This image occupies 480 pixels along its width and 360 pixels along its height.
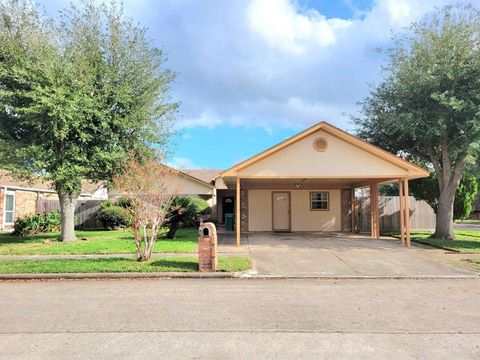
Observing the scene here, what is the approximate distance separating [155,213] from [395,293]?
250 inches

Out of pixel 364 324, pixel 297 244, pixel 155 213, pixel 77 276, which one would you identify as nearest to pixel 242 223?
pixel 297 244

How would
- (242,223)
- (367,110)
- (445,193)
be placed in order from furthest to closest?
(242,223) < (367,110) < (445,193)

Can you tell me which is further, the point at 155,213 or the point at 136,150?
the point at 136,150

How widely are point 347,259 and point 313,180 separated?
7908mm

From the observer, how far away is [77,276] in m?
9.84

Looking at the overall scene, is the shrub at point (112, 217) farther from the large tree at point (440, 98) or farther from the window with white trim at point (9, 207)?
the large tree at point (440, 98)

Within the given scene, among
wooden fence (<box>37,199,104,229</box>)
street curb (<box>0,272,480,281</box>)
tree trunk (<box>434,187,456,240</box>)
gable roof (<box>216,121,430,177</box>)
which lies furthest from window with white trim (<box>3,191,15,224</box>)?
tree trunk (<box>434,187,456,240</box>)

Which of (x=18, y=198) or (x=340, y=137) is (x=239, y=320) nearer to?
(x=340, y=137)

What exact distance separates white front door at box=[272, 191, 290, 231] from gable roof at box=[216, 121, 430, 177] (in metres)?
7.13

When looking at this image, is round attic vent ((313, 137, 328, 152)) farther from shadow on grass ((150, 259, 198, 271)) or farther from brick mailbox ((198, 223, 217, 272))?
shadow on grass ((150, 259, 198, 271))

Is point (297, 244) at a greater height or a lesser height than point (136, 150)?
lesser

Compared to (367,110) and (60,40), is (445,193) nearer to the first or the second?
(367,110)

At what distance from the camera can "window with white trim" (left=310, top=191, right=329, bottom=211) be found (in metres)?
22.2

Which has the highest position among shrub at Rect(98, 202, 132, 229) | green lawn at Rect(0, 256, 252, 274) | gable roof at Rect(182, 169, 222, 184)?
gable roof at Rect(182, 169, 222, 184)
